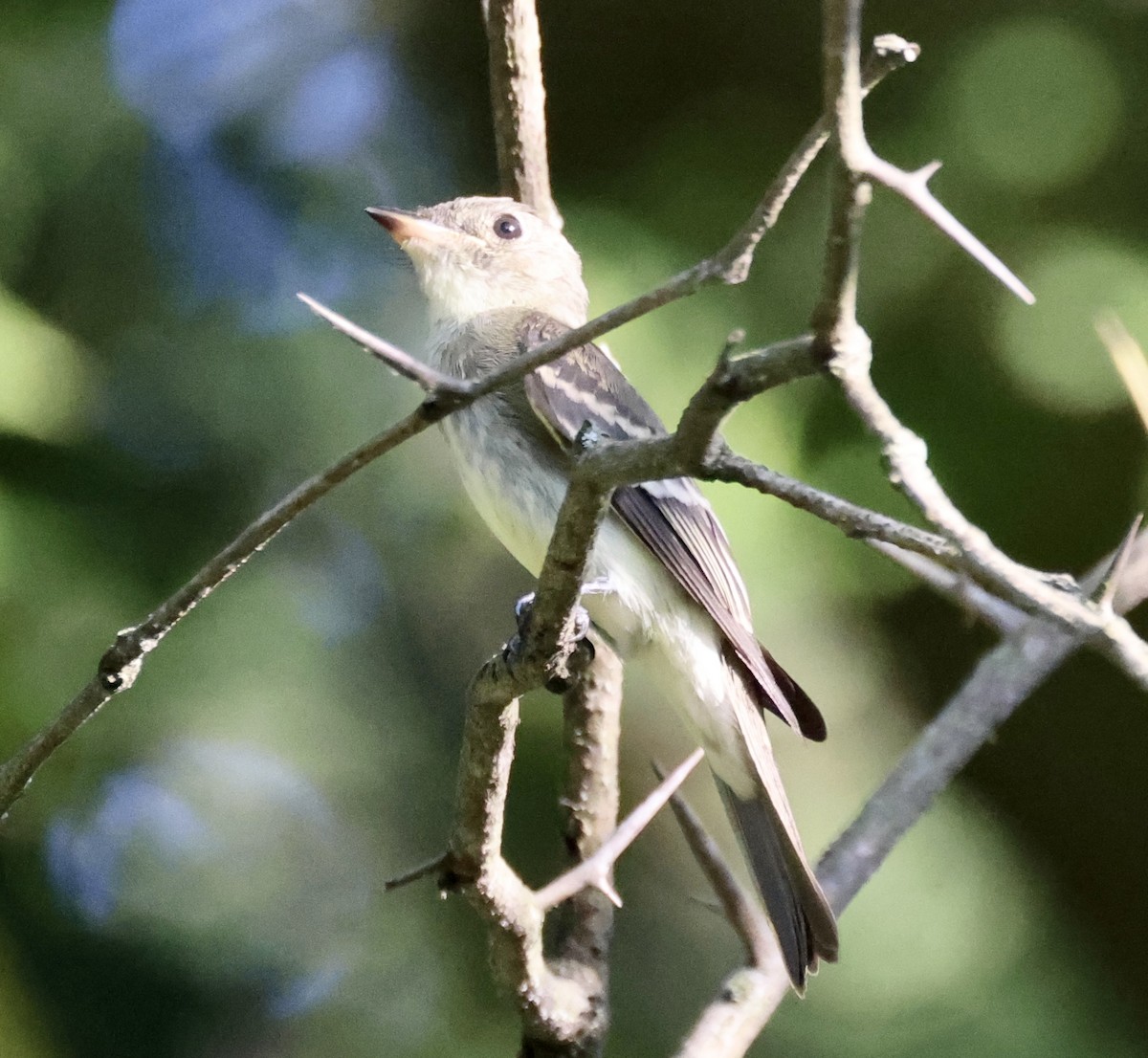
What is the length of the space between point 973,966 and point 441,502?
127 centimetres

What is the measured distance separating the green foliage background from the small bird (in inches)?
20.3

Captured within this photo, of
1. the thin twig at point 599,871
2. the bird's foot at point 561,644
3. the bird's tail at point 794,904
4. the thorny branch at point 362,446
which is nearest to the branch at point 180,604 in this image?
the thorny branch at point 362,446

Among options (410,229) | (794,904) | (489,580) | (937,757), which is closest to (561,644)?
(794,904)

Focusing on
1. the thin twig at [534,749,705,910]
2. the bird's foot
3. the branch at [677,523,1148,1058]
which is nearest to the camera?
the bird's foot

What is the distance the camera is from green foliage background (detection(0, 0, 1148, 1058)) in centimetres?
228

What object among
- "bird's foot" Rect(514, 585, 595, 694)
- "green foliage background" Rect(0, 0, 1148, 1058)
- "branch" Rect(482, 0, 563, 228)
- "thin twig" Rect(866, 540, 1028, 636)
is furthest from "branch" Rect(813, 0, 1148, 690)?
"green foliage background" Rect(0, 0, 1148, 1058)

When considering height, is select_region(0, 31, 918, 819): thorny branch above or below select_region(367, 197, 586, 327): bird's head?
above

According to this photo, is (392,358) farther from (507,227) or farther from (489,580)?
(489,580)

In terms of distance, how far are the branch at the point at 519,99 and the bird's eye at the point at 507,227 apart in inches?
1.7

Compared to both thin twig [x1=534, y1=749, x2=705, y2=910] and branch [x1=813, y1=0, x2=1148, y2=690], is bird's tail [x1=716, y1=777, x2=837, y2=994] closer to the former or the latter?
thin twig [x1=534, y1=749, x2=705, y2=910]

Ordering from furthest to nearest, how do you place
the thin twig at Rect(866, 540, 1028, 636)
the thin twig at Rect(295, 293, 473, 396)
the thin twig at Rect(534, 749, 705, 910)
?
1. the thin twig at Rect(534, 749, 705, 910)
2. the thin twig at Rect(866, 540, 1028, 636)
3. the thin twig at Rect(295, 293, 473, 396)

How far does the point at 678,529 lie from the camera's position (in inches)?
66.2

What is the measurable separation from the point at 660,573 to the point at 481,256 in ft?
2.28

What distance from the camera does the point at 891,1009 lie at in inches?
86.3
